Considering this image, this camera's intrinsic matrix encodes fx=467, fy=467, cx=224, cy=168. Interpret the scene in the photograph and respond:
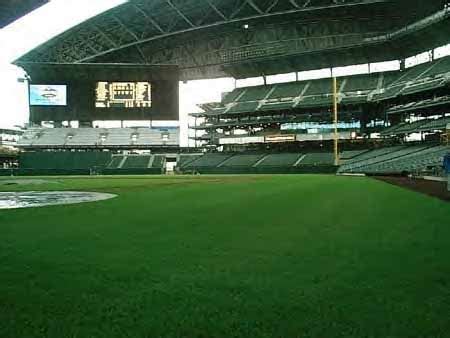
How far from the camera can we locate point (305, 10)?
45344mm

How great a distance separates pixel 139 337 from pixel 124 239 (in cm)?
387

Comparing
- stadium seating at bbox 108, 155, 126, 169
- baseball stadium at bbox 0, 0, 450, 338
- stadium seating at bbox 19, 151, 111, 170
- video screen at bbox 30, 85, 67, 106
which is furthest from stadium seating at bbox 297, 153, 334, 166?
video screen at bbox 30, 85, 67, 106

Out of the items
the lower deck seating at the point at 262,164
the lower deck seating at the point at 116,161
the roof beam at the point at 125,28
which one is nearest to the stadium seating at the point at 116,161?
the lower deck seating at the point at 116,161

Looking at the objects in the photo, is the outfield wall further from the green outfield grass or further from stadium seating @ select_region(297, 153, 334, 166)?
the green outfield grass

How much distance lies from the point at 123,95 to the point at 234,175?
18668 millimetres

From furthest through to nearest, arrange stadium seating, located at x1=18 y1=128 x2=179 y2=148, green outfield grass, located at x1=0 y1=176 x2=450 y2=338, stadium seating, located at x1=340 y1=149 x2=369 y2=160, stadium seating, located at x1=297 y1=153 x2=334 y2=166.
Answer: stadium seating, located at x1=18 y1=128 x2=179 y2=148 < stadium seating, located at x1=340 y1=149 x2=369 y2=160 < stadium seating, located at x1=297 y1=153 x2=334 y2=166 < green outfield grass, located at x1=0 y1=176 x2=450 y2=338

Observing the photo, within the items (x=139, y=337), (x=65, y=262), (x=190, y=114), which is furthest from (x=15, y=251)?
(x=190, y=114)

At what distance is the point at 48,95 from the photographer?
5869 centimetres

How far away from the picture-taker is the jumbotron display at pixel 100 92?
184 ft

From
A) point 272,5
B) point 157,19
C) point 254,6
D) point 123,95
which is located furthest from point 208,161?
point 272,5

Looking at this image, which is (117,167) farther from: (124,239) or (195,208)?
(124,239)

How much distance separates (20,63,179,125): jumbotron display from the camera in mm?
56094

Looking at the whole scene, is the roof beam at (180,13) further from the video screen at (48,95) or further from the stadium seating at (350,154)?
the stadium seating at (350,154)

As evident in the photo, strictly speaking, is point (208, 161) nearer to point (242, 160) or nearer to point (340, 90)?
point (242, 160)
